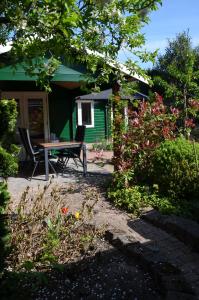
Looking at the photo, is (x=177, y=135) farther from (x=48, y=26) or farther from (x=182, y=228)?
(x=48, y=26)

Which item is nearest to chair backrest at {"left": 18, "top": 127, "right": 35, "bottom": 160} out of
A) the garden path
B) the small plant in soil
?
the garden path

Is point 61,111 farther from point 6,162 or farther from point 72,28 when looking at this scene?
point 6,162

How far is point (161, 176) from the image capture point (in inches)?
243

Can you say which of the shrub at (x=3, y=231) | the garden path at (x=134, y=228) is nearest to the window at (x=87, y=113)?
the garden path at (x=134, y=228)

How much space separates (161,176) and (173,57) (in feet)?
71.2

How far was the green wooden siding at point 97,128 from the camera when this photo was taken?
54.7 ft

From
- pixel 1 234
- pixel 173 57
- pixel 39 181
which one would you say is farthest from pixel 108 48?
pixel 173 57

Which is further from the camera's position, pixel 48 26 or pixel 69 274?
pixel 69 274

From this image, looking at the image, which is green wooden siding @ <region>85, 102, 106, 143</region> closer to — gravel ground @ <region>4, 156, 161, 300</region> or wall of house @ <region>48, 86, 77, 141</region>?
wall of house @ <region>48, 86, 77, 141</region>

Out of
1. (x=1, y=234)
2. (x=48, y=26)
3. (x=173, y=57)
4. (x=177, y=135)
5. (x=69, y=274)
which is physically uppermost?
(x=173, y=57)

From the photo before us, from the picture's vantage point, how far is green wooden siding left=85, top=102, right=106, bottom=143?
1667 cm

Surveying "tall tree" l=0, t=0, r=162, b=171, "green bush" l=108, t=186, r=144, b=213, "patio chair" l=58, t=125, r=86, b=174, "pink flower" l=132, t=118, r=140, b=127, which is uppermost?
"tall tree" l=0, t=0, r=162, b=171

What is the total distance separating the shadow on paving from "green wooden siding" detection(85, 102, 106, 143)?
12.9 m

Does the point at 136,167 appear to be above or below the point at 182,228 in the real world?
above
